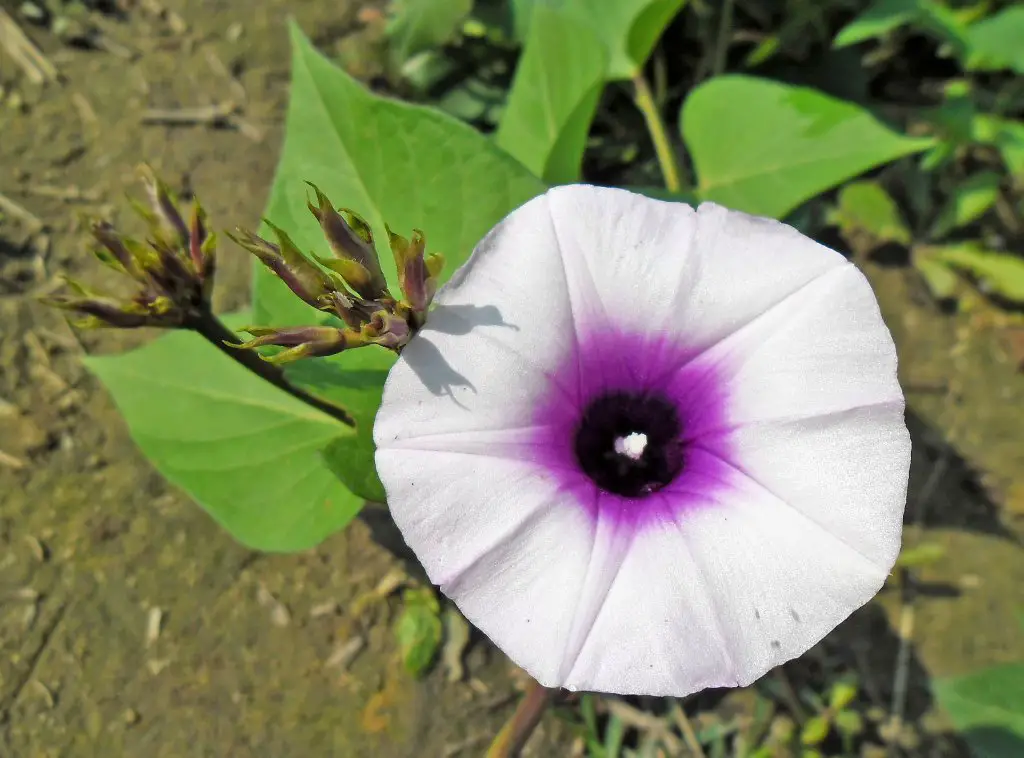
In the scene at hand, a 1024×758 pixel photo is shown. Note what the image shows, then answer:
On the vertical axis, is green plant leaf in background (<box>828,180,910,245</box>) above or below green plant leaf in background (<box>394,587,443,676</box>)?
above

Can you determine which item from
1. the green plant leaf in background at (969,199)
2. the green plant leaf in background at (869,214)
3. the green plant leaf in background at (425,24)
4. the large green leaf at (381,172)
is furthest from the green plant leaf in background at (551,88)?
the green plant leaf in background at (969,199)

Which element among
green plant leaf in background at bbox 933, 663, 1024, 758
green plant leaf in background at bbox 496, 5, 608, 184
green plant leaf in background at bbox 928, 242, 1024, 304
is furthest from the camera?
green plant leaf in background at bbox 928, 242, 1024, 304

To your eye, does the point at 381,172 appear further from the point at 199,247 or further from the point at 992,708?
the point at 992,708

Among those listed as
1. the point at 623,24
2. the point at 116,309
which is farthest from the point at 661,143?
the point at 116,309

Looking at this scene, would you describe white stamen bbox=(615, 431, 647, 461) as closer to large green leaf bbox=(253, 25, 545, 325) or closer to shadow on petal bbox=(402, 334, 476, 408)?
shadow on petal bbox=(402, 334, 476, 408)

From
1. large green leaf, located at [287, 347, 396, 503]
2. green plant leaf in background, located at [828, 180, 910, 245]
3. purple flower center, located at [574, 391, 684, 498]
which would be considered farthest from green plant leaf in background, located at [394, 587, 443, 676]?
green plant leaf in background, located at [828, 180, 910, 245]

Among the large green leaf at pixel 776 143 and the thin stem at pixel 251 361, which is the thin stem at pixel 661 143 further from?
the thin stem at pixel 251 361

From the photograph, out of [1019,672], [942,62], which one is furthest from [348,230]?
[942,62]
